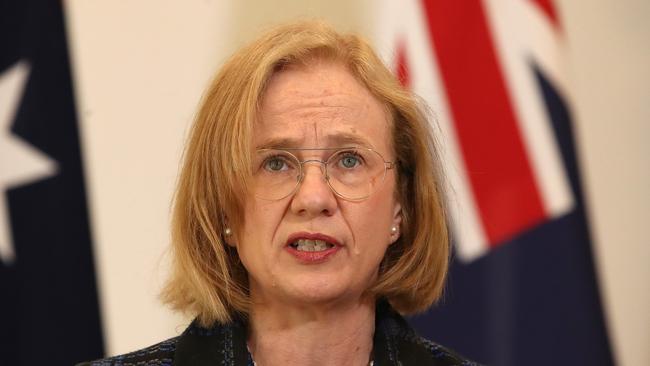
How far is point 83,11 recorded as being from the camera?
9.20 ft

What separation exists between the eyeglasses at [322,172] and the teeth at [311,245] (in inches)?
3.6

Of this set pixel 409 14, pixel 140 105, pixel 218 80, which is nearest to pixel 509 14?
pixel 409 14

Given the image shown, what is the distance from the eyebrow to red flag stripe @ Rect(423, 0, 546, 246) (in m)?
1.14

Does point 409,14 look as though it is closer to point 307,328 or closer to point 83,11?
point 83,11

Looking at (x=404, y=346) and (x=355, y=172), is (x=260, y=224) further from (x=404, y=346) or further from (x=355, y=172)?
(x=404, y=346)

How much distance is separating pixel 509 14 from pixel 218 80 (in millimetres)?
1382

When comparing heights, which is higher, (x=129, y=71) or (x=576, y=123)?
(x=129, y=71)

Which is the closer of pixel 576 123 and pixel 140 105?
pixel 140 105

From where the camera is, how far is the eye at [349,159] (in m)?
1.93

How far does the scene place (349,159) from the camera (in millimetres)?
1941

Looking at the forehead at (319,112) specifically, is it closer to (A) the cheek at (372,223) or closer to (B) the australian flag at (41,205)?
(A) the cheek at (372,223)

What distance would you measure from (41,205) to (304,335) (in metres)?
1.11

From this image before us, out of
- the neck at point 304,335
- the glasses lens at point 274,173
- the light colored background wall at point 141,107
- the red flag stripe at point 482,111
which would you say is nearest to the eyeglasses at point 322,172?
the glasses lens at point 274,173

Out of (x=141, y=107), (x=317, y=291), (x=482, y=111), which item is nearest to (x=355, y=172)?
(x=317, y=291)
